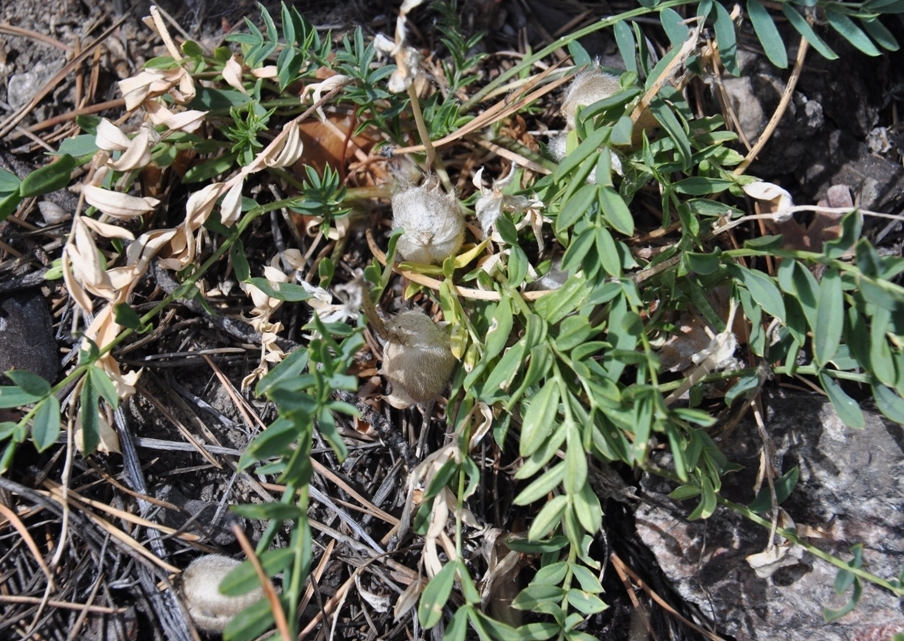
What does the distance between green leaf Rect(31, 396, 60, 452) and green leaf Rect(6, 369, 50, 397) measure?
3cm

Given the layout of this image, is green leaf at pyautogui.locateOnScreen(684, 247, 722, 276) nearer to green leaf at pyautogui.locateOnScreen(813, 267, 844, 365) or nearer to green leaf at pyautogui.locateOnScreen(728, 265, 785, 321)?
green leaf at pyautogui.locateOnScreen(728, 265, 785, 321)

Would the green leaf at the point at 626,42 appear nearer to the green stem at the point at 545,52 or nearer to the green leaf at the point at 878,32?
the green stem at the point at 545,52

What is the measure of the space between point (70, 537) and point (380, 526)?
0.94 m

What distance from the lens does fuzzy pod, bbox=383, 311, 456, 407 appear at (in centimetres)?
205

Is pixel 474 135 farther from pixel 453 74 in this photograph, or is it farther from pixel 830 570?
pixel 830 570

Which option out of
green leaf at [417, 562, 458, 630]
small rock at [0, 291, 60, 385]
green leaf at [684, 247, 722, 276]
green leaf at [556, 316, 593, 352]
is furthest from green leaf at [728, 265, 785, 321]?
small rock at [0, 291, 60, 385]

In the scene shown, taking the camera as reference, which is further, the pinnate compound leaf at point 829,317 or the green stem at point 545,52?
the green stem at point 545,52

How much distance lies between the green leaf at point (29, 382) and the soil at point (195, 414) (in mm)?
459

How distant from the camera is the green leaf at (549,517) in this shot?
5.46ft

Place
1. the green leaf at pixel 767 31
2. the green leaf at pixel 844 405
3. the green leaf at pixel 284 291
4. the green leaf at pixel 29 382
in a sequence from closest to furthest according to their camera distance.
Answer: the green leaf at pixel 29 382, the green leaf at pixel 844 405, the green leaf at pixel 284 291, the green leaf at pixel 767 31

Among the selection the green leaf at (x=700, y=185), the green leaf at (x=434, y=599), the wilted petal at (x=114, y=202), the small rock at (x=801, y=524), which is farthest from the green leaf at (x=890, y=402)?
the wilted petal at (x=114, y=202)

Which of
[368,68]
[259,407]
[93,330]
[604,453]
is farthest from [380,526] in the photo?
[368,68]

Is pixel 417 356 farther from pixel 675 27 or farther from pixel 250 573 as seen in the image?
pixel 675 27

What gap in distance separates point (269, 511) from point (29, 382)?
0.82 metres
